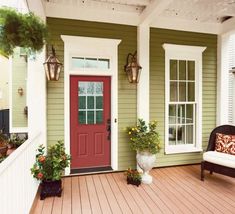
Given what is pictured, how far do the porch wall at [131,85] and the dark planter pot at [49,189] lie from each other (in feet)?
3.19

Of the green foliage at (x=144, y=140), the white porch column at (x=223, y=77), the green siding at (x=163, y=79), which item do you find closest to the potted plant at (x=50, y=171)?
the green foliage at (x=144, y=140)

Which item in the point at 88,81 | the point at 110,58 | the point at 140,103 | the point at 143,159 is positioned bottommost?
the point at 143,159

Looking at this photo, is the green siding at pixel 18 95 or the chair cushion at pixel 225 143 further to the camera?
the green siding at pixel 18 95

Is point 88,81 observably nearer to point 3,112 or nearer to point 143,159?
point 143,159

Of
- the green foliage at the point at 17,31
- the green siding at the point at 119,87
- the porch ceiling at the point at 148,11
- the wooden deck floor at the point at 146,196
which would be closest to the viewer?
the green foliage at the point at 17,31

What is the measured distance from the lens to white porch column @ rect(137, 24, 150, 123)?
4223mm

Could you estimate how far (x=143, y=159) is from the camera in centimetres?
365

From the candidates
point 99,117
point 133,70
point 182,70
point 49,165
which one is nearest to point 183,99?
point 182,70

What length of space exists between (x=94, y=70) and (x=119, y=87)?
61cm

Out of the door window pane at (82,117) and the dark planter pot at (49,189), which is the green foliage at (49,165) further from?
the door window pane at (82,117)

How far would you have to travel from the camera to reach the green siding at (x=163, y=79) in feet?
14.6

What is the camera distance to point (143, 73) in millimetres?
4250

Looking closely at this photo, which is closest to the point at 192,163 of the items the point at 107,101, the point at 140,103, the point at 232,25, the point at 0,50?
the point at 140,103

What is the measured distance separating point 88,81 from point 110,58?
650mm
